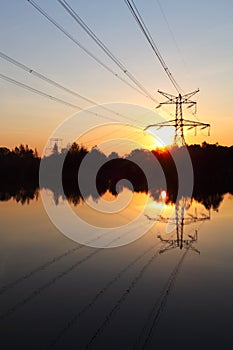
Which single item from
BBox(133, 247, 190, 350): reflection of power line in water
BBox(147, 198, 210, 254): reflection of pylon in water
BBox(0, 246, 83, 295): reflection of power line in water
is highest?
BBox(147, 198, 210, 254): reflection of pylon in water

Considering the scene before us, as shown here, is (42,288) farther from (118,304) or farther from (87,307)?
(118,304)

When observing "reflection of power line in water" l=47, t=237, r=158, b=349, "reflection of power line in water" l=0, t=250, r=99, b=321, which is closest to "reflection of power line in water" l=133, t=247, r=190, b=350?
"reflection of power line in water" l=47, t=237, r=158, b=349

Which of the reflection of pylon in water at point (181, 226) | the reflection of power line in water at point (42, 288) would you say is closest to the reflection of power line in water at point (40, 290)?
the reflection of power line in water at point (42, 288)

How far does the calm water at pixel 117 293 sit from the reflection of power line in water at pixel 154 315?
15 millimetres

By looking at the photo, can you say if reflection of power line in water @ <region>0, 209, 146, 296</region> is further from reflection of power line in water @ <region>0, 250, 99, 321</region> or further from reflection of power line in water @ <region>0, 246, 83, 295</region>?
reflection of power line in water @ <region>0, 250, 99, 321</region>

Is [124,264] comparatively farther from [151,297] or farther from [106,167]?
[106,167]

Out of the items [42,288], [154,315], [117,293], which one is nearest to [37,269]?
[42,288]

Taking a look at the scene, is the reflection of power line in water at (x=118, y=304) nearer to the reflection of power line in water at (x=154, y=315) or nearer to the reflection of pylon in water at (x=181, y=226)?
the reflection of power line in water at (x=154, y=315)

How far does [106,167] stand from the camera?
279ft

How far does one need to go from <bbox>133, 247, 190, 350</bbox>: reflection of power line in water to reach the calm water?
0.01 metres

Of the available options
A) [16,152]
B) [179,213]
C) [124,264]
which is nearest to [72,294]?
[124,264]

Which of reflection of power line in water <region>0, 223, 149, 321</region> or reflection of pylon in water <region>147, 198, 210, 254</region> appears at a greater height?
reflection of pylon in water <region>147, 198, 210, 254</region>

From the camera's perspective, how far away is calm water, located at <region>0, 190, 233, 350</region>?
5.64 meters

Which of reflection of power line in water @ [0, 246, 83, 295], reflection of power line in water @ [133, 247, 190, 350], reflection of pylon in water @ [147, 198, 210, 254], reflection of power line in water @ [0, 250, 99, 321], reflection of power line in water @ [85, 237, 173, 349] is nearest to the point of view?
reflection of power line in water @ [133, 247, 190, 350]
